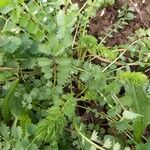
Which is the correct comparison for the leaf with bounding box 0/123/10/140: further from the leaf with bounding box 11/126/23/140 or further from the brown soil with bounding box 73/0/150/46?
the brown soil with bounding box 73/0/150/46

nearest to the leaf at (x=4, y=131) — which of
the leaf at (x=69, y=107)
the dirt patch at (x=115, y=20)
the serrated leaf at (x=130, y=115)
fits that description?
the leaf at (x=69, y=107)

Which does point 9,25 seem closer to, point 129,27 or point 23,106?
point 23,106

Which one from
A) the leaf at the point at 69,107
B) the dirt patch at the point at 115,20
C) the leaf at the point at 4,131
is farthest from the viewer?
the dirt patch at the point at 115,20

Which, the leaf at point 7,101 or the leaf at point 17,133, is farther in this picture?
the leaf at point 7,101

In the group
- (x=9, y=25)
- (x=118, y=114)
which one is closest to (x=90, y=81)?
(x=118, y=114)

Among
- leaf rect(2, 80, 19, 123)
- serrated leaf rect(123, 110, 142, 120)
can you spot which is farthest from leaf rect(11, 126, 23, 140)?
serrated leaf rect(123, 110, 142, 120)

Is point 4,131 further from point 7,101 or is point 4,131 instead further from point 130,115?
point 130,115

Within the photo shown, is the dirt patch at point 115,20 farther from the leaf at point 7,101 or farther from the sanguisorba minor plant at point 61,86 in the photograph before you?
the leaf at point 7,101
